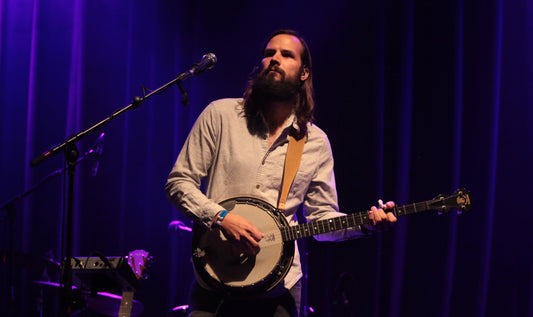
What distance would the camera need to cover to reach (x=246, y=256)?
8.66 ft

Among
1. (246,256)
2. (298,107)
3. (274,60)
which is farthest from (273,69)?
(246,256)

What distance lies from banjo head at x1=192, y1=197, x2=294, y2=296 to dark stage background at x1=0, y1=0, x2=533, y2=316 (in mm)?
1415

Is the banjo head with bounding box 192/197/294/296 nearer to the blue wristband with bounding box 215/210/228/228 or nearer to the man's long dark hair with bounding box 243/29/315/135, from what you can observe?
the blue wristband with bounding box 215/210/228/228

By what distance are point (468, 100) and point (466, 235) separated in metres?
1.17

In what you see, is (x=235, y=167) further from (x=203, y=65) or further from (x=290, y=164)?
(x=203, y=65)

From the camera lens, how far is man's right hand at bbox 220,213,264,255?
2516 mm

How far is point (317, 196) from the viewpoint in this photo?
3.12 m

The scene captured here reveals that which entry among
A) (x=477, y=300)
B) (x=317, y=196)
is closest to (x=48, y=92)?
(x=317, y=196)

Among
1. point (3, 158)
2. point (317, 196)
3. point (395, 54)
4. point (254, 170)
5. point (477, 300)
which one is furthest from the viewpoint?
point (3, 158)

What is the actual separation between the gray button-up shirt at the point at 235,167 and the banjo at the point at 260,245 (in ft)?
0.37

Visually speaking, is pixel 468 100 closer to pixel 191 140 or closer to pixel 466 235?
pixel 466 235

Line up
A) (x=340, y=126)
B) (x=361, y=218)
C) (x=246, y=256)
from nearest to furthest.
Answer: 1. (x=246, y=256)
2. (x=361, y=218)
3. (x=340, y=126)

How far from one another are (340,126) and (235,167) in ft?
6.68

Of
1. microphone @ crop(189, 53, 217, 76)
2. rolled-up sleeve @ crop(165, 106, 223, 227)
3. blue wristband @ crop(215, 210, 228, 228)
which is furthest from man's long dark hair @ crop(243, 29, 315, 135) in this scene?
blue wristband @ crop(215, 210, 228, 228)
